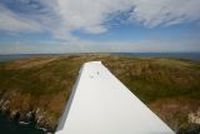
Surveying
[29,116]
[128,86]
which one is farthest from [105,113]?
[29,116]

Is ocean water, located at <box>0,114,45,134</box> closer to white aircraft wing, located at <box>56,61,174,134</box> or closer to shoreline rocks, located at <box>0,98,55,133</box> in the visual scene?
shoreline rocks, located at <box>0,98,55,133</box>

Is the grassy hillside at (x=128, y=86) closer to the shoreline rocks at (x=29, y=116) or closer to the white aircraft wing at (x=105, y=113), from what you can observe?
the shoreline rocks at (x=29, y=116)

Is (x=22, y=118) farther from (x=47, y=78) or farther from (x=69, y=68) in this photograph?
(x=69, y=68)

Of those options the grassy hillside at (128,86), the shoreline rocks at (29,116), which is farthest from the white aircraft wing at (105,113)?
the shoreline rocks at (29,116)

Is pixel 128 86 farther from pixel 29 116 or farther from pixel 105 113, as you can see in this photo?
pixel 105 113

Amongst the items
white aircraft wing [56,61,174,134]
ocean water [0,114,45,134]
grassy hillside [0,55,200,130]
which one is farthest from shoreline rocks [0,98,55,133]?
white aircraft wing [56,61,174,134]

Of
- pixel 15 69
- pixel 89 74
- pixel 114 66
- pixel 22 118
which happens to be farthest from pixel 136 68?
pixel 89 74

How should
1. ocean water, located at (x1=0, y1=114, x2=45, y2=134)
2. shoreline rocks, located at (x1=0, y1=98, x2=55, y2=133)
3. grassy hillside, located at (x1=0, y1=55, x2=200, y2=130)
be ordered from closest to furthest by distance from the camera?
grassy hillside, located at (x1=0, y1=55, x2=200, y2=130) < ocean water, located at (x1=0, y1=114, x2=45, y2=134) < shoreline rocks, located at (x1=0, y1=98, x2=55, y2=133)

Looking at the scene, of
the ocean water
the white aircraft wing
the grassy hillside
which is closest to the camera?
the white aircraft wing
